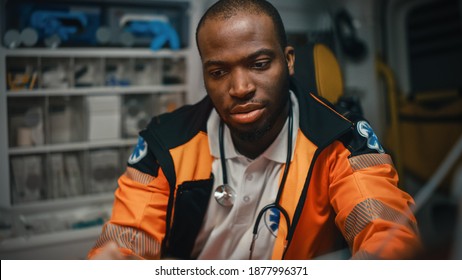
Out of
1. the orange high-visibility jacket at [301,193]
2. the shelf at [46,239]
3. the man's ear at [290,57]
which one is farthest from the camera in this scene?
the shelf at [46,239]

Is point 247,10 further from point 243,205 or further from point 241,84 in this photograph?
point 243,205

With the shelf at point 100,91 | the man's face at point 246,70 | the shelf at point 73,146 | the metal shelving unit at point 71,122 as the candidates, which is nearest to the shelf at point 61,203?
the metal shelving unit at point 71,122

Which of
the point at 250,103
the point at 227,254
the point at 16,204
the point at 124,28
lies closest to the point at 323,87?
the point at 250,103

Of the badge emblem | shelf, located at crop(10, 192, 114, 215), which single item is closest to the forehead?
the badge emblem

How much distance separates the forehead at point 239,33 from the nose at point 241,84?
5 cm

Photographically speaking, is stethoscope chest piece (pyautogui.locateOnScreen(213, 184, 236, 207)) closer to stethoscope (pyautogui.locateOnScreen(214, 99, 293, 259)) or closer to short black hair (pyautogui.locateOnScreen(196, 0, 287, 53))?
stethoscope (pyautogui.locateOnScreen(214, 99, 293, 259))

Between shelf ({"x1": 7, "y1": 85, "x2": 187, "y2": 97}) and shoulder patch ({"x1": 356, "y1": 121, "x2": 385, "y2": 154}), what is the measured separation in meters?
0.58

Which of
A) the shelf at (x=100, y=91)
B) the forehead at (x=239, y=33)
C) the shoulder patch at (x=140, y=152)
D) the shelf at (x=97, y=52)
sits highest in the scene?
the shelf at (x=97, y=52)

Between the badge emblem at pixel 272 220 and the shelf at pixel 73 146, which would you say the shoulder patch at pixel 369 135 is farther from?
the shelf at pixel 73 146

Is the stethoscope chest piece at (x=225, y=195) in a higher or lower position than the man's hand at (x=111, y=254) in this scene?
higher

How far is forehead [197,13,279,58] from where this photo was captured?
82 centimetres

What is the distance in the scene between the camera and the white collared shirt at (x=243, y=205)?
0.91 m

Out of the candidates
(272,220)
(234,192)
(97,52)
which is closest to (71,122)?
(97,52)

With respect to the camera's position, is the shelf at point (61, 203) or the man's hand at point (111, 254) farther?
the shelf at point (61, 203)
